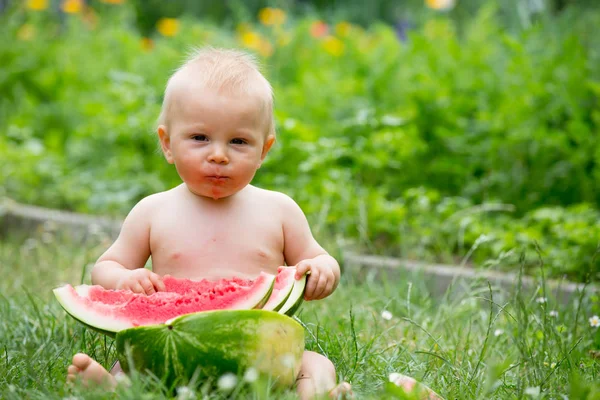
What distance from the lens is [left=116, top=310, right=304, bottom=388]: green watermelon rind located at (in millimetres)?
2486

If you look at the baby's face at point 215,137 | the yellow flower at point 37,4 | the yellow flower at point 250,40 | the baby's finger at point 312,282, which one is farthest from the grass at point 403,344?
the yellow flower at point 37,4

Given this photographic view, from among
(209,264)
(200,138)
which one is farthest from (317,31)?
(209,264)

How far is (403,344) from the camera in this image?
131 inches

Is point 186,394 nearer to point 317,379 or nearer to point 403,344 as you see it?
point 317,379

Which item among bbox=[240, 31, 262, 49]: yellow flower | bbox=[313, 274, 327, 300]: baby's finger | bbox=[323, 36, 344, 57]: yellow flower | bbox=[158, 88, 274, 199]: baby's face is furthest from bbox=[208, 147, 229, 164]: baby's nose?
bbox=[240, 31, 262, 49]: yellow flower

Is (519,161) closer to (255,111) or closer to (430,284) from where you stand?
(430,284)

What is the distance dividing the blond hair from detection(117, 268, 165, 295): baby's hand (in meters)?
0.60

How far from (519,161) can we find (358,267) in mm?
1439

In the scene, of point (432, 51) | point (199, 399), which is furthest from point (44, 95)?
point (199, 399)

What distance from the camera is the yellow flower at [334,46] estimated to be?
320 inches

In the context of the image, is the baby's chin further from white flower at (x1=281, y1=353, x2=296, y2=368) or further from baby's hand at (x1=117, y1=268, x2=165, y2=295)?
white flower at (x1=281, y1=353, x2=296, y2=368)

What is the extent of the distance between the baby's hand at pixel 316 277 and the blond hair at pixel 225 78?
581 mm

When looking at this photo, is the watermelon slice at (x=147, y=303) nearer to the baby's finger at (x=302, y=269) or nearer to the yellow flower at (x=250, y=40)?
the baby's finger at (x=302, y=269)

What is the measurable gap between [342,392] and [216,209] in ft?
2.93
